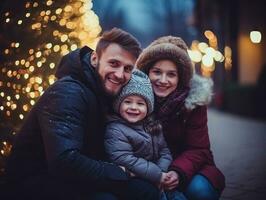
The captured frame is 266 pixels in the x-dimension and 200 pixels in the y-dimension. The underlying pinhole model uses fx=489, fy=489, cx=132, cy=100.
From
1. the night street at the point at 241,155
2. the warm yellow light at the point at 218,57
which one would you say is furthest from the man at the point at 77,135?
the warm yellow light at the point at 218,57

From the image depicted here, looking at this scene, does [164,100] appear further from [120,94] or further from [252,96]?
[252,96]

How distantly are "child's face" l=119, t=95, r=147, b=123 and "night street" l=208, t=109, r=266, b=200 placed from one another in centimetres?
222

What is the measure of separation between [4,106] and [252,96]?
12.6 metres

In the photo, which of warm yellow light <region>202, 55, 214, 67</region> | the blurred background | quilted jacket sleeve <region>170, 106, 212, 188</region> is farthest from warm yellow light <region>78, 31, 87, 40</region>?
warm yellow light <region>202, 55, 214, 67</region>

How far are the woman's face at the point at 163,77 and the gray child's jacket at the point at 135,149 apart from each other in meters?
0.55

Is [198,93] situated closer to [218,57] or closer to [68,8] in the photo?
[68,8]

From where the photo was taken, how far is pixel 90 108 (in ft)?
11.9

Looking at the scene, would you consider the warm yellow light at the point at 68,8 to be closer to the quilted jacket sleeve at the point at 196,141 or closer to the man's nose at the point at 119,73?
the man's nose at the point at 119,73

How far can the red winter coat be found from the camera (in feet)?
14.3

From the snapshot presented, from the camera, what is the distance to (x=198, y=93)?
449 cm

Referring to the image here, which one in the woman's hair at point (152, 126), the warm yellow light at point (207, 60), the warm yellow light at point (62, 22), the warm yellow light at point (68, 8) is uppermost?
the warm yellow light at point (68, 8)

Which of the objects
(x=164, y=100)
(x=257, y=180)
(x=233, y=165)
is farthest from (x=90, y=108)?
(x=233, y=165)

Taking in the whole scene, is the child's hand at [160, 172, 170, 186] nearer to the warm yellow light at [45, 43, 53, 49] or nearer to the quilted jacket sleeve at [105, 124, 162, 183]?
the quilted jacket sleeve at [105, 124, 162, 183]

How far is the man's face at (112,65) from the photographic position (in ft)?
12.8
